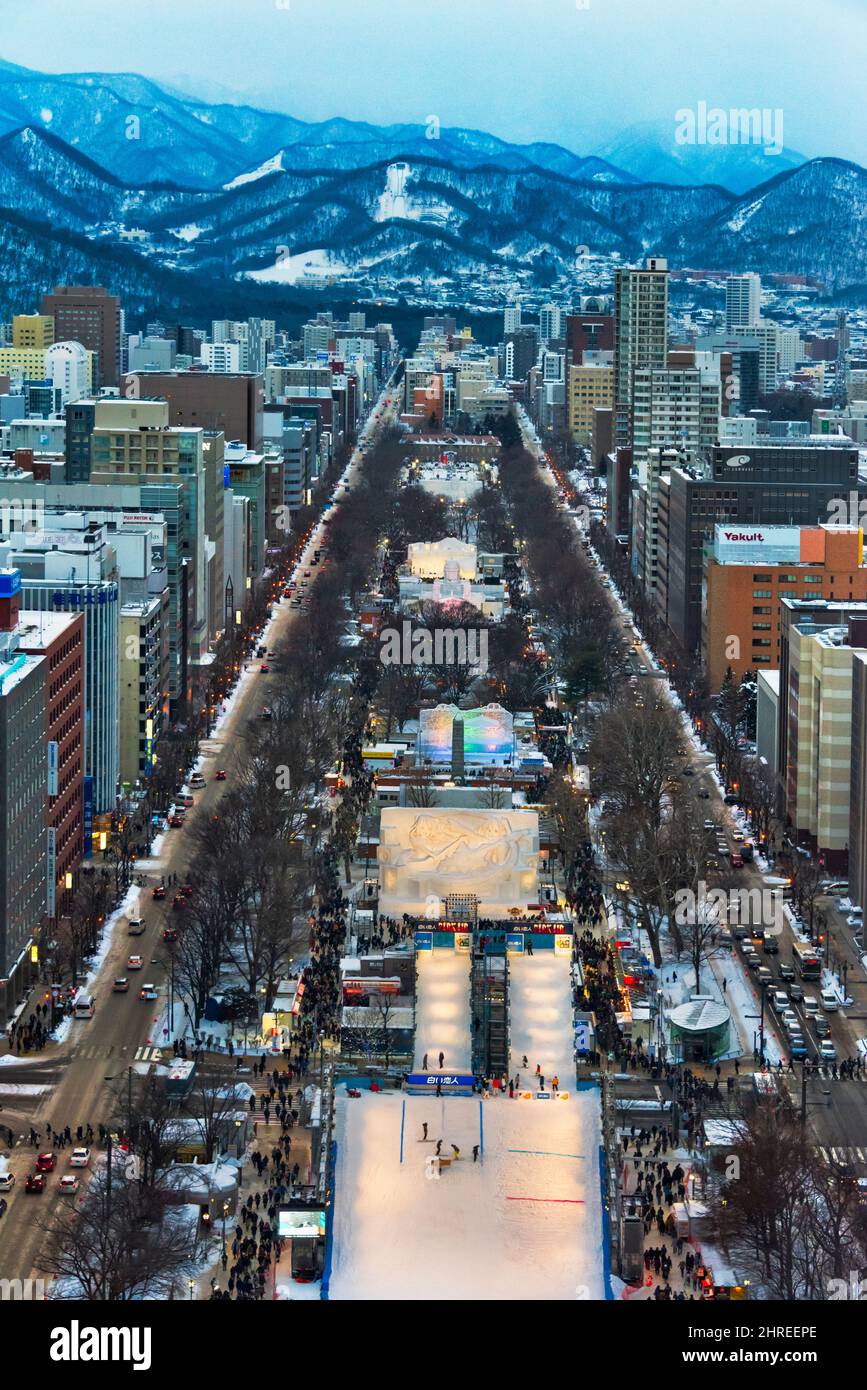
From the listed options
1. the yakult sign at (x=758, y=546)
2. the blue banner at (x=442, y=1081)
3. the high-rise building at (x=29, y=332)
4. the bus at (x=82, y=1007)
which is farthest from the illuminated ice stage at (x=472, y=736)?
the high-rise building at (x=29, y=332)

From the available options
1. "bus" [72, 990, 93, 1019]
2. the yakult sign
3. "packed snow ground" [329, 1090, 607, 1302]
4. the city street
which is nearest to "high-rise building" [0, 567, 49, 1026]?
"bus" [72, 990, 93, 1019]

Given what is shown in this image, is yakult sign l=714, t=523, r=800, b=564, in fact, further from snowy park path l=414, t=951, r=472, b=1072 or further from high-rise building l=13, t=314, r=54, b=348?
high-rise building l=13, t=314, r=54, b=348

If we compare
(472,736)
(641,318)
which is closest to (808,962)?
(472,736)

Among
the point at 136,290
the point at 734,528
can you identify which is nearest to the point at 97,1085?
the point at 734,528
